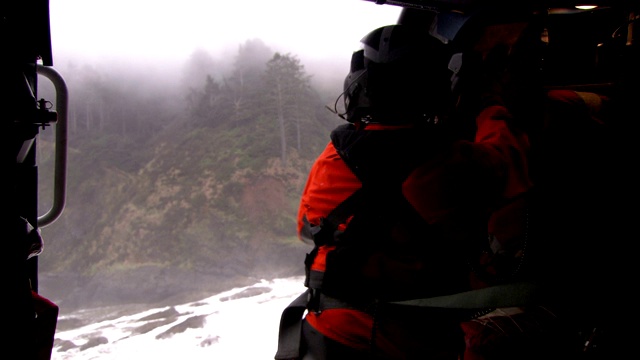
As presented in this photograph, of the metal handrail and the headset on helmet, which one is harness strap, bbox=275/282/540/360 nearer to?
the headset on helmet

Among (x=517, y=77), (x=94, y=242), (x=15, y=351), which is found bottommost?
(x=94, y=242)

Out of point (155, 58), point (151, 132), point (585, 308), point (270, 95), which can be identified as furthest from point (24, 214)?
point (151, 132)

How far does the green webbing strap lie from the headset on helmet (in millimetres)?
576

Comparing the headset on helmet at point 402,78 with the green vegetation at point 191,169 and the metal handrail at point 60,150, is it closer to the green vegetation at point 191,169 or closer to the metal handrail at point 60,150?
the metal handrail at point 60,150

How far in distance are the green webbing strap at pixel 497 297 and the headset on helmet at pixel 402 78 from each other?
0.58 m

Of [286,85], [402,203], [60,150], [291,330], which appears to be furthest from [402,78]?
[286,85]

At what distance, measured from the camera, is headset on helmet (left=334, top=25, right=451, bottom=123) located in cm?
141

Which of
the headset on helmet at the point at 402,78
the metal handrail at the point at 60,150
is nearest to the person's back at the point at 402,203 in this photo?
the headset on helmet at the point at 402,78

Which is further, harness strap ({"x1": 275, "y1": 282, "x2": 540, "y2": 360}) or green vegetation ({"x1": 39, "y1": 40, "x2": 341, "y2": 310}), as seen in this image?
green vegetation ({"x1": 39, "y1": 40, "x2": 341, "y2": 310})

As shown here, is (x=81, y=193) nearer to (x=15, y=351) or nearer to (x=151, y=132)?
(x=151, y=132)

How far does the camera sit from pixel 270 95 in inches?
794

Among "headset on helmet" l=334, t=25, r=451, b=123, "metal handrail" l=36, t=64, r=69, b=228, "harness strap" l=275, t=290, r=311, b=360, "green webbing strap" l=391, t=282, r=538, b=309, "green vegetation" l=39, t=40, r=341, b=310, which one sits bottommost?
"green vegetation" l=39, t=40, r=341, b=310

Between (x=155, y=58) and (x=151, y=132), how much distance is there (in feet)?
14.2

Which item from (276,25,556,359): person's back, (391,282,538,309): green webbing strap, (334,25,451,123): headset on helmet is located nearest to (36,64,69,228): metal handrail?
(276,25,556,359): person's back
